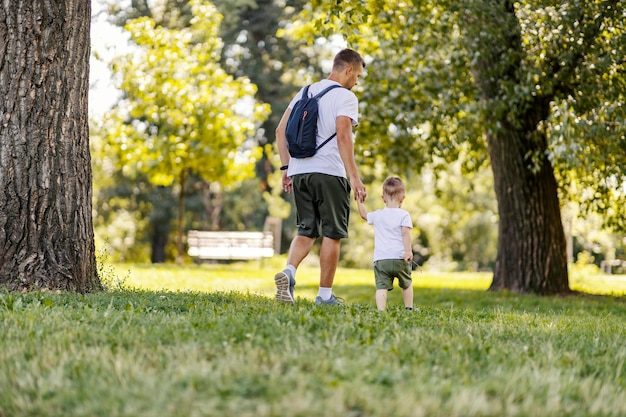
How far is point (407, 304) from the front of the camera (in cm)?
759

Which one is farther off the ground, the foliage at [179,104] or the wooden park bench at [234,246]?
the foliage at [179,104]

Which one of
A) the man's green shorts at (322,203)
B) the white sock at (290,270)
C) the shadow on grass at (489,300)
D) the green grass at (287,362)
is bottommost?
the shadow on grass at (489,300)

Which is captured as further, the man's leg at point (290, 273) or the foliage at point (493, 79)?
the foliage at point (493, 79)

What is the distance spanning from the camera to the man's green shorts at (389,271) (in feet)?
24.2

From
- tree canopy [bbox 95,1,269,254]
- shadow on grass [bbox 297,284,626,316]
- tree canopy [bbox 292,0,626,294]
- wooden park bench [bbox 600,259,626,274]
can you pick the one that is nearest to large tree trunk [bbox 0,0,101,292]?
tree canopy [bbox 292,0,626,294]

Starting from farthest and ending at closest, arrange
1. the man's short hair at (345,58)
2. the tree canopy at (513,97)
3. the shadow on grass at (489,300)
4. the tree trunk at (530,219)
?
the tree trunk at (530,219) → the tree canopy at (513,97) → the shadow on grass at (489,300) → the man's short hair at (345,58)

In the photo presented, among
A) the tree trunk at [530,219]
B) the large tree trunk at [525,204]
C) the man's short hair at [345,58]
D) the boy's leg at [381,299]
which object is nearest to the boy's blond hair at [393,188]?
the boy's leg at [381,299]

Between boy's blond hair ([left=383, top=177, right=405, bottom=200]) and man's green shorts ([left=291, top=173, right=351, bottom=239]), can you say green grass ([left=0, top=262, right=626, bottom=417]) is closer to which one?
man's green shorts ([left=291, top=173, right=351, bottom=239])

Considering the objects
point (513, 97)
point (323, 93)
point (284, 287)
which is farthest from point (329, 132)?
point (513, 97)

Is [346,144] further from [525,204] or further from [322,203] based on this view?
[525,204]

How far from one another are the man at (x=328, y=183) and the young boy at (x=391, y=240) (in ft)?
1.57

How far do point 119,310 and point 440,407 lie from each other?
9.89ft

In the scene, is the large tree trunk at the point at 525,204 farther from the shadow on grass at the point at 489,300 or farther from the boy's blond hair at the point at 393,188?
the boy's blond hair at the point at 393,188

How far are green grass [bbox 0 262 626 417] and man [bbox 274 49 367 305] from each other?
2.94ft
